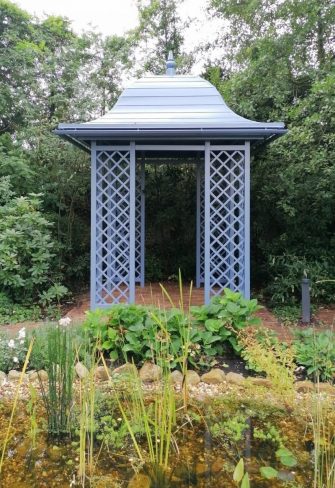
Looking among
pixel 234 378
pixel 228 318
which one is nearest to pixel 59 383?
pixel 234 378

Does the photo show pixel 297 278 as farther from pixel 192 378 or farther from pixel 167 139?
pixel 192 378

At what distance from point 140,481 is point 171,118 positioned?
407 centimetres

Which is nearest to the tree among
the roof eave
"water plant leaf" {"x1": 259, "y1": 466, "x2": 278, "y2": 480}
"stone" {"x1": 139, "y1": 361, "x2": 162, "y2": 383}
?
the roof eave

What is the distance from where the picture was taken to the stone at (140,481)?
2.10 metres

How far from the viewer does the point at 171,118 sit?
206 inches

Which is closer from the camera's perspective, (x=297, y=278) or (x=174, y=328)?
(x=174, y=328)

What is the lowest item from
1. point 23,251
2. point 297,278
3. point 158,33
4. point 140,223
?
point 297,278

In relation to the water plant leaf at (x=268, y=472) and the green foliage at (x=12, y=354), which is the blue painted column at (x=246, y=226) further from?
the water plant leaf at (x=268, y=472)

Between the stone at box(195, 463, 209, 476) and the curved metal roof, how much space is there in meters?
3.43

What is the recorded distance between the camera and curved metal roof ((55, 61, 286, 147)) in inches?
188

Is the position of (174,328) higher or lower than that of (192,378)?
higher

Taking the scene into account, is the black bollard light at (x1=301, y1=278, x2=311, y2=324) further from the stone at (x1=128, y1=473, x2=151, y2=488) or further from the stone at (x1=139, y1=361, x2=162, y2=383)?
the stone at (x1=128, y1=473, x2=151, y2=488)

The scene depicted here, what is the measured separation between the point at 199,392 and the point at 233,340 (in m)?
0.65

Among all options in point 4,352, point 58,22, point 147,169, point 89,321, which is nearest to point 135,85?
point 147,169
